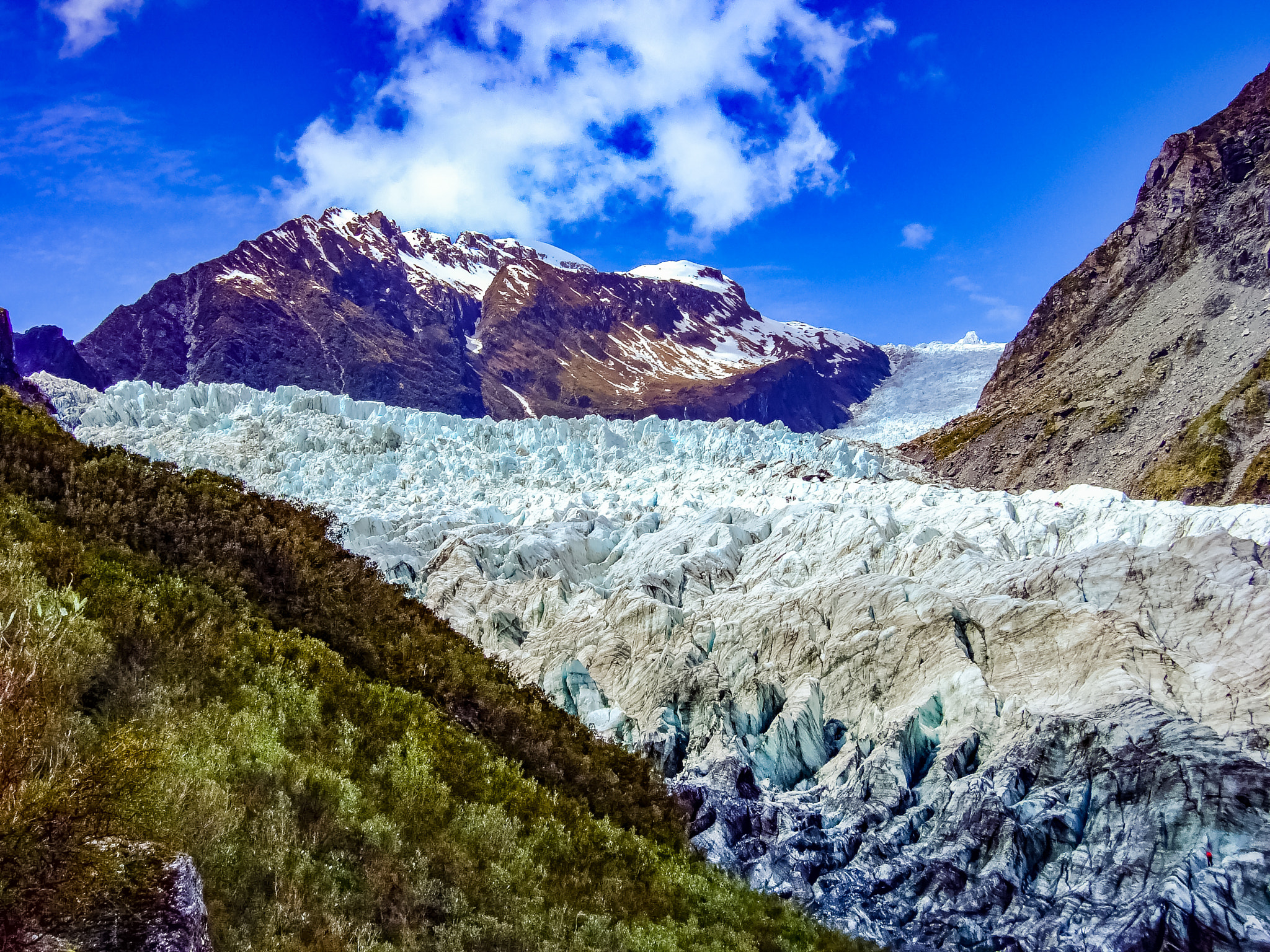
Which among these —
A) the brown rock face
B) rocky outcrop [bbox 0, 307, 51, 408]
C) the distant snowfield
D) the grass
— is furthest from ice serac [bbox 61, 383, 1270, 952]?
the brown rock face

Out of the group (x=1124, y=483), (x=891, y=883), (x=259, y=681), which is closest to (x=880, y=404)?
(x=1124, y=483)

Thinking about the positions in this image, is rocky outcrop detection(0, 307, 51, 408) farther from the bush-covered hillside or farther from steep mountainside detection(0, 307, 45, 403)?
the bush-covered hillside

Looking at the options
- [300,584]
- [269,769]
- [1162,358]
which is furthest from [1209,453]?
[269,769]

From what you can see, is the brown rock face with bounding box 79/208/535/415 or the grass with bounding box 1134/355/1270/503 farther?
the brown rock face with bounding box 79/208/535/415

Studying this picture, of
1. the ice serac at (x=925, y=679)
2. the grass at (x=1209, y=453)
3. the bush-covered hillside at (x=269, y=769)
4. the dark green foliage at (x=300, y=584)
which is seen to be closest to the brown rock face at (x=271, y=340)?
the ice serac at (x=925, y=679)

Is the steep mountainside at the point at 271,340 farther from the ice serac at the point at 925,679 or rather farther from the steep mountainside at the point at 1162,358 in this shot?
the ice serac at the point at 925,679

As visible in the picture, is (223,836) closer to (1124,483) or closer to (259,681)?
(259,681)
